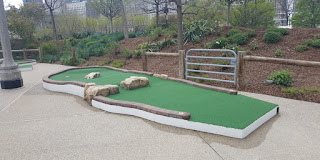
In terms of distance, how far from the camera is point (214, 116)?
382 cm

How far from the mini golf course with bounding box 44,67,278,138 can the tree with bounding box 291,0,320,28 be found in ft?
50.4

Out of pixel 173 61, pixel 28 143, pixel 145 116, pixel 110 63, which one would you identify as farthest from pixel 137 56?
pixel 28 143

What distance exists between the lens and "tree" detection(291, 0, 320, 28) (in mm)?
16375

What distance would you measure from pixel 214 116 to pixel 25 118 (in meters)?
3.79

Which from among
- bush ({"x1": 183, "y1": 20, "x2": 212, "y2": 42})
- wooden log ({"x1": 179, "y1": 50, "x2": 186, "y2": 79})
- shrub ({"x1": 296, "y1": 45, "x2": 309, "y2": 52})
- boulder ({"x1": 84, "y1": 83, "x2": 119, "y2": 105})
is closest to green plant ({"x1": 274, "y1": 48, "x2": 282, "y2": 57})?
shrub ({"x1": 296, "y1": 45, "x2": 309, "y2": 52})

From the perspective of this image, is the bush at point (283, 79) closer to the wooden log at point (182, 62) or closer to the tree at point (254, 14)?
the wooden log at point (182, 62)

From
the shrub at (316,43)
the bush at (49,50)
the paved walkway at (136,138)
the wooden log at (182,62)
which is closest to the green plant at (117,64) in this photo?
the wooden log at (182,62)

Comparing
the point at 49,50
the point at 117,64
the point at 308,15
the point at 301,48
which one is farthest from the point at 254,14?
the point at 49,50

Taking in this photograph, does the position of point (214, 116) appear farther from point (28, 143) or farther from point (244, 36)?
point (244, 36)

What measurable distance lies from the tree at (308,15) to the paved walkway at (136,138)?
1475 cm

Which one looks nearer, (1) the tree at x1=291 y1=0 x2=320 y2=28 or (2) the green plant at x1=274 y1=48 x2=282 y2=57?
(2) the green plant at x1=274 y1=48 x2=282 y2=57

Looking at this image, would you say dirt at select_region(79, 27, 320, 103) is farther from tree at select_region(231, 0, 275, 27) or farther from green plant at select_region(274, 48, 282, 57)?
tree at select_region(231, 0, 275, 27)

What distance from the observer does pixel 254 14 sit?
1673cm

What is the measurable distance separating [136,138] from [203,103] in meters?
1.62
